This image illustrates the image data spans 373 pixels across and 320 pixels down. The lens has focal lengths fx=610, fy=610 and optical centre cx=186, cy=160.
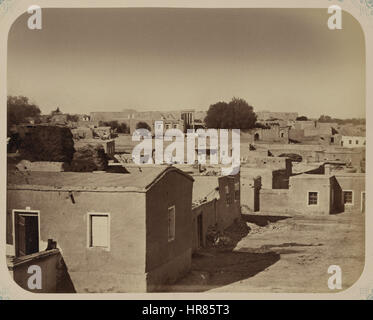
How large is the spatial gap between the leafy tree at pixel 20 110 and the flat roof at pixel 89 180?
54 centimetres

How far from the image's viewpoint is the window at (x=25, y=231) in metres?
6.18

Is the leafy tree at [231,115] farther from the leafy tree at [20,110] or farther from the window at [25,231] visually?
the window at [25,231]

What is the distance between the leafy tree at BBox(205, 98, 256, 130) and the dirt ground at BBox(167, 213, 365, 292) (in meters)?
1.17

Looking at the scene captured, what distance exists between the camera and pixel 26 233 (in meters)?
6.21

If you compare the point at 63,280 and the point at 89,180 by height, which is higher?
the point at 89,180

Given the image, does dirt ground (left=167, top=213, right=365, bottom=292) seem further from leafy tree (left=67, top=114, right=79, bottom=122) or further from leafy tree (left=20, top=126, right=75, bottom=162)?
leafy tree (left=67, top=114, right=79, bottom=122)

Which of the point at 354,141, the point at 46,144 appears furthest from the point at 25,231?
the point at 354,141

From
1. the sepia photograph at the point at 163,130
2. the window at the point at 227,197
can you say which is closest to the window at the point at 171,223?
the sepia photograph at the point at 163,130

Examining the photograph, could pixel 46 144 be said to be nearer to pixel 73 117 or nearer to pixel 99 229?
pixel 73 117

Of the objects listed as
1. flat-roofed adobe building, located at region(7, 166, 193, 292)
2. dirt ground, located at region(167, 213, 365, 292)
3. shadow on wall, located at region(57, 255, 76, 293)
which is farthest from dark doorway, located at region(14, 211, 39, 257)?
dirt ground, located at region(167, 213, 365, 292)

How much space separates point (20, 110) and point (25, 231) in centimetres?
123

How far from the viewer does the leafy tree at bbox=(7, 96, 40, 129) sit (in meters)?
6.16

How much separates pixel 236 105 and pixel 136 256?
1.83m

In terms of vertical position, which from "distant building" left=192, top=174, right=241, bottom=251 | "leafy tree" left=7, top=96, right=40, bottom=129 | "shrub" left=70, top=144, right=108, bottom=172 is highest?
"leafy tree" left=7, top=96, right=40, bottom=129
